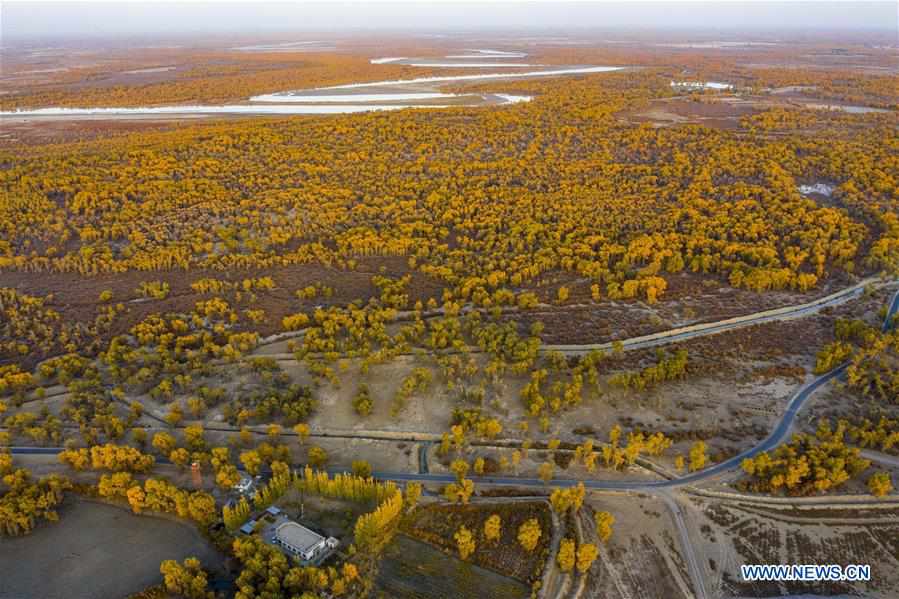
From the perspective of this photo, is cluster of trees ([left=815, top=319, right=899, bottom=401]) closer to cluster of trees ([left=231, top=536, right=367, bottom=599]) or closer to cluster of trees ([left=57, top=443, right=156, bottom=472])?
cluster of trees ([left=231, top=536, right=367, bottom=599])

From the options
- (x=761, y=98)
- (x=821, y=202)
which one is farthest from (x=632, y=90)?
(x=821, y=202)

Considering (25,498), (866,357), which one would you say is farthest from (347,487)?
(866,357)

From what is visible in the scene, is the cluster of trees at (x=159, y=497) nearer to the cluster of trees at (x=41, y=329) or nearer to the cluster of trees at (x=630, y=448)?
the cluster of trees at (x=41, y=329)

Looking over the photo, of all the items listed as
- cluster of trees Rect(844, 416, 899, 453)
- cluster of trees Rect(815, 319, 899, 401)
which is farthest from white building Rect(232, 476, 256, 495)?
cluster of trees Rect(815, 319, 899, 401)

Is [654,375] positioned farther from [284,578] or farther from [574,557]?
[284,578]

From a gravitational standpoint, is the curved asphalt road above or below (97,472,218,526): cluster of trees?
below
